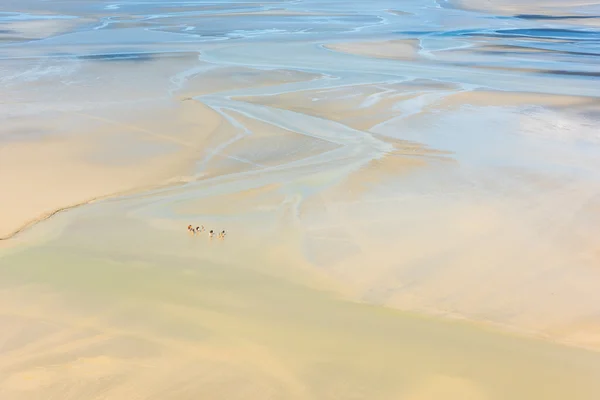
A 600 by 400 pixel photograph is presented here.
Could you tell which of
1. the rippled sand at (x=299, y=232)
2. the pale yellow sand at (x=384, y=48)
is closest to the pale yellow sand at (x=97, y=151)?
the rippled sand at (x=299, y=232)

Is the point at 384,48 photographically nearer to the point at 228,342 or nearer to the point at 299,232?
the point at 299,232

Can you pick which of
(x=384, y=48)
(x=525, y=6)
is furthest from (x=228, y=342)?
(x=525, y=6)

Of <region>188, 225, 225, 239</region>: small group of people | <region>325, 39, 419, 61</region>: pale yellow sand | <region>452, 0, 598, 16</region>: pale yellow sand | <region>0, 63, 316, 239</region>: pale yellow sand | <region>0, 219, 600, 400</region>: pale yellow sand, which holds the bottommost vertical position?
<region>0, 219, 600, 400</region>: pale yellow sand

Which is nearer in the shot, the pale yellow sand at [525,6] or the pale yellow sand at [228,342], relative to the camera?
the pale yellow sand at [228,342]

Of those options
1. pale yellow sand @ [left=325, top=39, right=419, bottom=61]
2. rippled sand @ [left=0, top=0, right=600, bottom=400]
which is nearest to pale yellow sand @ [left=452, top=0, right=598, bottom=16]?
pale yellow sand @ [left=325, top=39, right=419, bottom=61]

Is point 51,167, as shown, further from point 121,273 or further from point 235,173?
point 121,273

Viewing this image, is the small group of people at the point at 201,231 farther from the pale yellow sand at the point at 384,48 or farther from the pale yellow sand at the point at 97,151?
the pale yellow sand at the point at 384,48

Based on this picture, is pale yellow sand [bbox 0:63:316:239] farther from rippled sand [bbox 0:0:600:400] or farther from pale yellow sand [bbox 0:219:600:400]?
pale yellow sand [bbox 0:219:600:400]

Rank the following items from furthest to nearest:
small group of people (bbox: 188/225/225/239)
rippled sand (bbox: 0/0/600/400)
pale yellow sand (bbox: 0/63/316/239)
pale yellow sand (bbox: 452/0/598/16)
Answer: pale yellow sand (bbox: 452/0/598/16), pale yellow sand (bbox: 0/63/316/239), small group of people (bbox: 188/225/225/239), rippled sand (bbox: 0/0/600/400)
